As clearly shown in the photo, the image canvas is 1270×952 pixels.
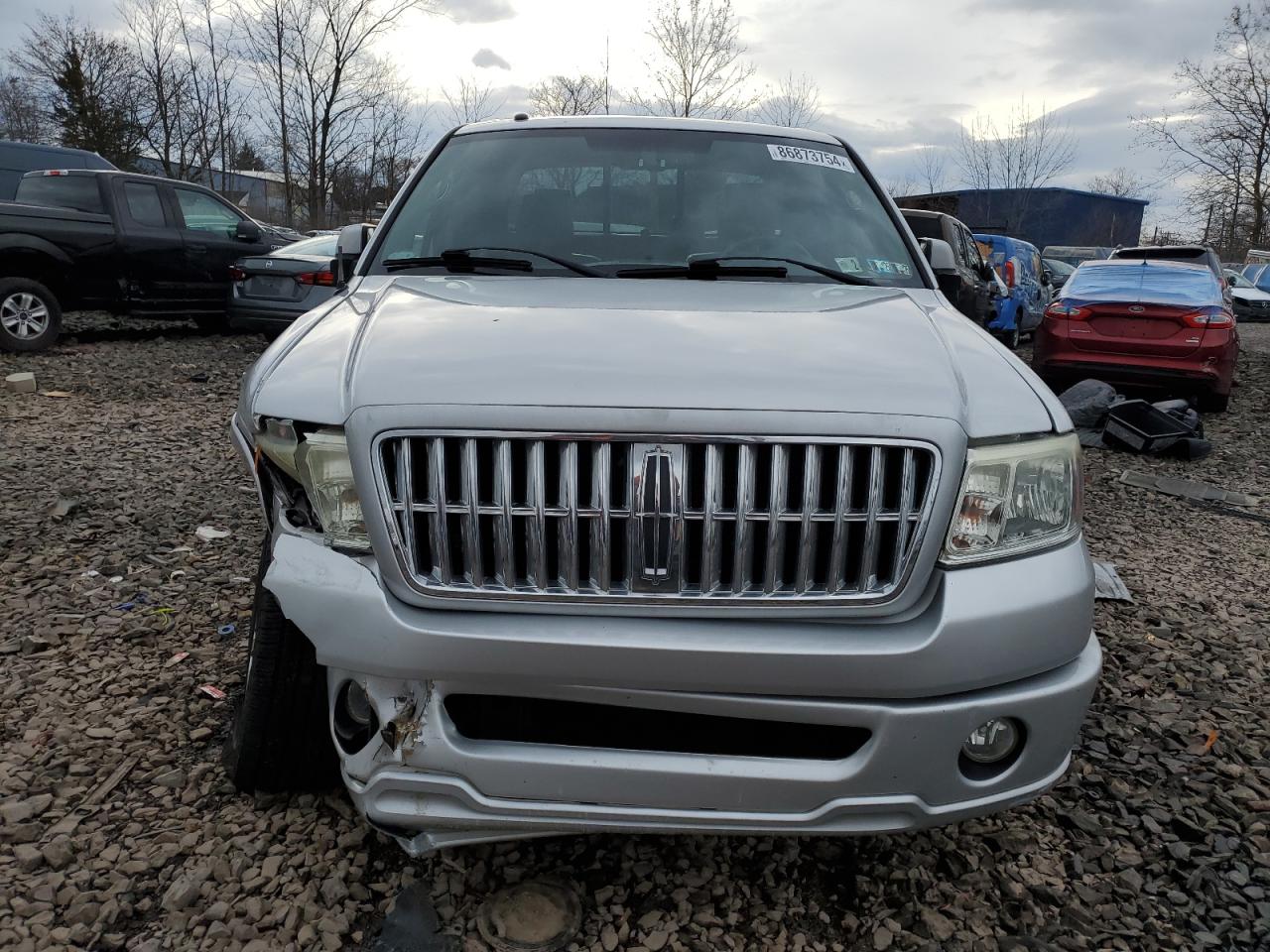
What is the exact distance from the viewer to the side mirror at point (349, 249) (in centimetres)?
330

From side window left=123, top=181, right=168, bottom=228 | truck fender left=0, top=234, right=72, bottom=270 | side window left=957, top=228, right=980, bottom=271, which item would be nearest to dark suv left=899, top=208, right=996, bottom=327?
side window left=957, top=228, right=980, bottom=271

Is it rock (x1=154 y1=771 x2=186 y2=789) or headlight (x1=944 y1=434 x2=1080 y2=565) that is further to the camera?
rock (x1=154 y1=771 x2=186 y2=789)

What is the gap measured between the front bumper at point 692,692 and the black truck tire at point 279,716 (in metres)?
0.39

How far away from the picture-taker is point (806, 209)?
3043mm

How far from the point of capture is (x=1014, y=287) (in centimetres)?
1365

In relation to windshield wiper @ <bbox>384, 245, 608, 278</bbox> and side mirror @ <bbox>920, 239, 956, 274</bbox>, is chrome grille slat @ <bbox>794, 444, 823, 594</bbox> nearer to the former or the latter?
windshield wiper @ <bbox>384, 245, 608, 278</bbox>

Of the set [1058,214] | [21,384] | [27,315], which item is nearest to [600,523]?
[21,384]

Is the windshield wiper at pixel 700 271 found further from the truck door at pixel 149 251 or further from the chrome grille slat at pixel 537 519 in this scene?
the truck door at pixel 149 251

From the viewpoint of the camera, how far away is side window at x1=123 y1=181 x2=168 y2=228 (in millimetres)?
9867

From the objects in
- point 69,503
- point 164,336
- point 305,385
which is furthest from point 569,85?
point 305,385

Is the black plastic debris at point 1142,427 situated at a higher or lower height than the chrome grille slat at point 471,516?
lower

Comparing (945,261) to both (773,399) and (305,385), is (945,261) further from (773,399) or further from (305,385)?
(305,385)

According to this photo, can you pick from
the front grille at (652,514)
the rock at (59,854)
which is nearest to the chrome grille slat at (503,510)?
the front grille at (652,514)

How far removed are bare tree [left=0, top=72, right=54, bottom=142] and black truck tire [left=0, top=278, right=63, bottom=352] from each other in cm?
3247
